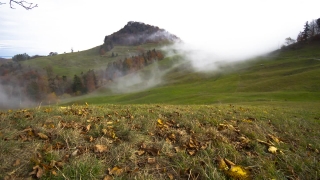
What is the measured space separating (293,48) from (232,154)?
500 feet

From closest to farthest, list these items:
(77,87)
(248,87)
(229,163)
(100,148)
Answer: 1. (229,163)
2. (100,148)
3. (248,87)
4. (77,87)

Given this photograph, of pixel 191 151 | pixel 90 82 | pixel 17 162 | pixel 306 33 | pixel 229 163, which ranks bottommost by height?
pixel 90 82

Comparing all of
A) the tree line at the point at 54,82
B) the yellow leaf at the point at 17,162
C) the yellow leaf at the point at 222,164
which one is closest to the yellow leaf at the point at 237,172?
the yellow leaf at the point at 222,164

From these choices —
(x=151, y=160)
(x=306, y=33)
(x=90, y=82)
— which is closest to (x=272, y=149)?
(x=151, y=160)

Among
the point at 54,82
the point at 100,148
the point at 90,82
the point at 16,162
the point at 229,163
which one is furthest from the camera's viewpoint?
the point at 90,82

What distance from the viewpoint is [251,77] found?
81.5 m

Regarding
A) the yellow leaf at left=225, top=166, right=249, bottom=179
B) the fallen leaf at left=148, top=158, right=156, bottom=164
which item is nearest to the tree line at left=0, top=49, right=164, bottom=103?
the fallen leaf at left=148, top=158, right=156, bottom=164

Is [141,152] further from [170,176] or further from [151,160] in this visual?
[170,176]

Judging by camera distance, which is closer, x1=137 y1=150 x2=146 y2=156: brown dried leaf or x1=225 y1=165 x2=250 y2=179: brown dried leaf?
x1=225 y1=165 x2=250 y2=179: brown dried leaf

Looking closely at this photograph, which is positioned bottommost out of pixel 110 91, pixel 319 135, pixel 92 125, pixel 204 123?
pixel 110 91

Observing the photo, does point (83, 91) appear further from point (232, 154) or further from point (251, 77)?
point (232, 154)

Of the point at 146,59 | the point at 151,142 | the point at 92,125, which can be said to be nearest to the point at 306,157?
the point at 151,142

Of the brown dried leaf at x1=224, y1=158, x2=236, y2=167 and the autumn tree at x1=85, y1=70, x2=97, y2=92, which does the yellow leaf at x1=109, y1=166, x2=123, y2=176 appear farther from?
the autumn tree at x1=85, y1=70, x2=97, y2=92

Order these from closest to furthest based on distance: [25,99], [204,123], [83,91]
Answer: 1. [204,123]
2. [25,99]
3. [83,91]
